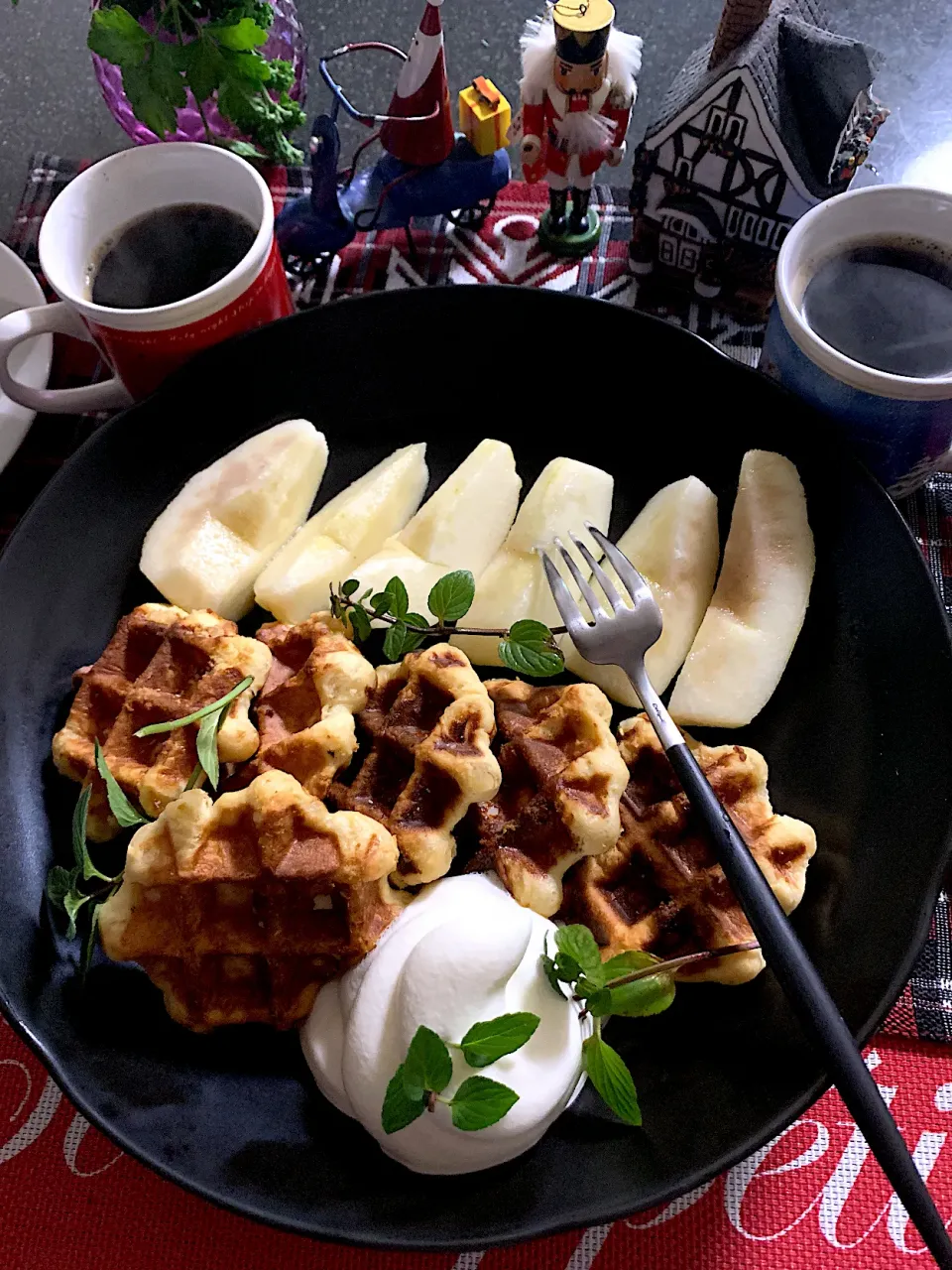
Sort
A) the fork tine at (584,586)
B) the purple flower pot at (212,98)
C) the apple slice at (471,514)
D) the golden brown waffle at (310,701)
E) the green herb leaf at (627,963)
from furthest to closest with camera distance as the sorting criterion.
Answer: the purple flower pot at (212,98) < the apple slice at (471,514) < the fork tine at (584,586) < the golden brown waffle at (310,701) < the green herb leaf at (627,963)

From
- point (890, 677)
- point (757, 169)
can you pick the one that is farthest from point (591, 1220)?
point (757, 169)

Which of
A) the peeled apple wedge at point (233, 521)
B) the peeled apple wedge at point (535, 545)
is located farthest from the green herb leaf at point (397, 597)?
the peeled apple wedge at point (233, 521)

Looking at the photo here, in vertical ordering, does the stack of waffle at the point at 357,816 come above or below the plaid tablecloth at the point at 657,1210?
above

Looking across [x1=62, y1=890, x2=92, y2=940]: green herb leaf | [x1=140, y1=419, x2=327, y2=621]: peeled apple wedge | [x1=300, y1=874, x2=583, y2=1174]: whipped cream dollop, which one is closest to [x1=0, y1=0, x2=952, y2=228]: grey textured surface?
[x1=140, y1=419, x2=327, y2=621]: peeled apple wedge

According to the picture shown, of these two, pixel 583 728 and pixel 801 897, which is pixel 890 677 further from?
pixel 583 728

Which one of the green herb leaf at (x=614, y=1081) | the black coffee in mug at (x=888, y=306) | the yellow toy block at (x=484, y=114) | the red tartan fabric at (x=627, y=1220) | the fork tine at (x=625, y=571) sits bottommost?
the red tartan fabric at (x=627, y=1220)

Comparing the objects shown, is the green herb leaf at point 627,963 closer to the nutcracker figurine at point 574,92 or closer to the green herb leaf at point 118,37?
the nutcracker figurine at point 574,92

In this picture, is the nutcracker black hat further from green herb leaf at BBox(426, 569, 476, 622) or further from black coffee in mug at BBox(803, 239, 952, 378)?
green herb leaf at BBox(426, 569, 476, 622)
